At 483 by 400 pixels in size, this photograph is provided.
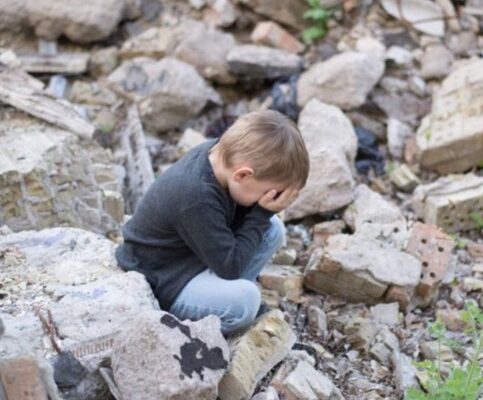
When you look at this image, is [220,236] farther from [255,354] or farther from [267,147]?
[255,354]

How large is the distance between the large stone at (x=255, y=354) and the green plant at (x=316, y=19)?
3503mm

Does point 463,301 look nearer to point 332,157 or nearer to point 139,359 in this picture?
point 332,157

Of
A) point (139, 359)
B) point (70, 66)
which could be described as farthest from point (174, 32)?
point (139, 359)

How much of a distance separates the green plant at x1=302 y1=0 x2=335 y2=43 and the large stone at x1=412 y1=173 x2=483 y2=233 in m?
1.96

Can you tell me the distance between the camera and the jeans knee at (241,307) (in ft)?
9.82

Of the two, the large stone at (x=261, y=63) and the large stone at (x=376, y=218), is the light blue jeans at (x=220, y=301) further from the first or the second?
the large stone at (x=261, y=63)

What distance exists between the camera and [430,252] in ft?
13.6

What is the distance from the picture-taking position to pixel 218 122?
573 cm

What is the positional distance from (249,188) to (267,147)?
206mm

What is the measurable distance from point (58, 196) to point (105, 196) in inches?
12.4

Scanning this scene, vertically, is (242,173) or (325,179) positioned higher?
(242,173)

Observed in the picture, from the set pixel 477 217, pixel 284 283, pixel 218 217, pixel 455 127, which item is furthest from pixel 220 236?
pixel 455 127

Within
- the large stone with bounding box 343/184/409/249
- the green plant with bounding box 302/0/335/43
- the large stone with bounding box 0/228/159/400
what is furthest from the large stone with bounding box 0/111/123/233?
the green plant with bounding box 302/0/335/43

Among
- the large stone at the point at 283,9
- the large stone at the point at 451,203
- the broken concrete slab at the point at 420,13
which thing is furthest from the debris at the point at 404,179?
the large stone at the point at 283,9
